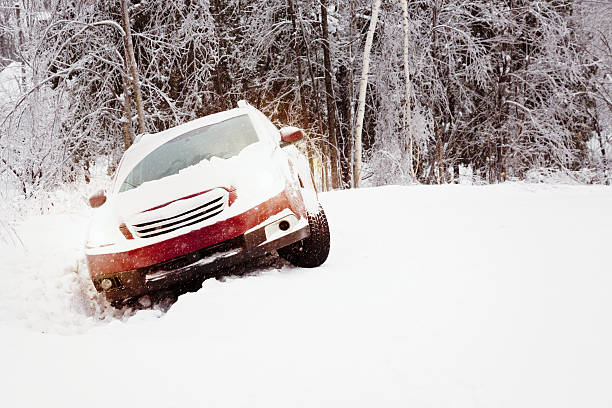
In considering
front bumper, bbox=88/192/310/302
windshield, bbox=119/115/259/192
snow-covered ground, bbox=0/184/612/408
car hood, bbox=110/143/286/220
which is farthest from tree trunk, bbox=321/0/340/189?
front bumper, bbox=88/192/310/302

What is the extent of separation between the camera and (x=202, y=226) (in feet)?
10.9

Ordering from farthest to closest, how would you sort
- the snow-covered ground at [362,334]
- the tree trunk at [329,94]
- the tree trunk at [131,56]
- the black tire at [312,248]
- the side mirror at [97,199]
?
the tree trunk at [329,94], the tree trunk at [131,56], the side mirror at [97,199], the black tire at [312,248], the snow-covered ground at [362,334]

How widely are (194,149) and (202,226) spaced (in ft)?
4.10

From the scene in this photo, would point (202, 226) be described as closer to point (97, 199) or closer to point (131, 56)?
point (97, 199)

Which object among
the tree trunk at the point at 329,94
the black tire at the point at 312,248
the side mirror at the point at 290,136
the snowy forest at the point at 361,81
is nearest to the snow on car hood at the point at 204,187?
the side mirror at the point at 290,136

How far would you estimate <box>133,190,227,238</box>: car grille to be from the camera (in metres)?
3.35

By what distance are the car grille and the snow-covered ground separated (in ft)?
1.92

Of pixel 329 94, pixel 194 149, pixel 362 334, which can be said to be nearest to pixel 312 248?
pixel 362 334

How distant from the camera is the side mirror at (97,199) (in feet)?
13.0

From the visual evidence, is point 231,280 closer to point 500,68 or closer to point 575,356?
point 575,356

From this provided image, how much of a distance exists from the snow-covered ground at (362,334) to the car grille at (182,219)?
1.92ft

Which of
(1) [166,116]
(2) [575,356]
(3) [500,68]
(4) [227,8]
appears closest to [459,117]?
(3) [500,68]

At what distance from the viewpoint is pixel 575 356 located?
1.82 meters

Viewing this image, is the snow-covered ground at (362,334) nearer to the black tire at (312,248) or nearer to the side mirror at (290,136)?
the black tire at (312,248)
